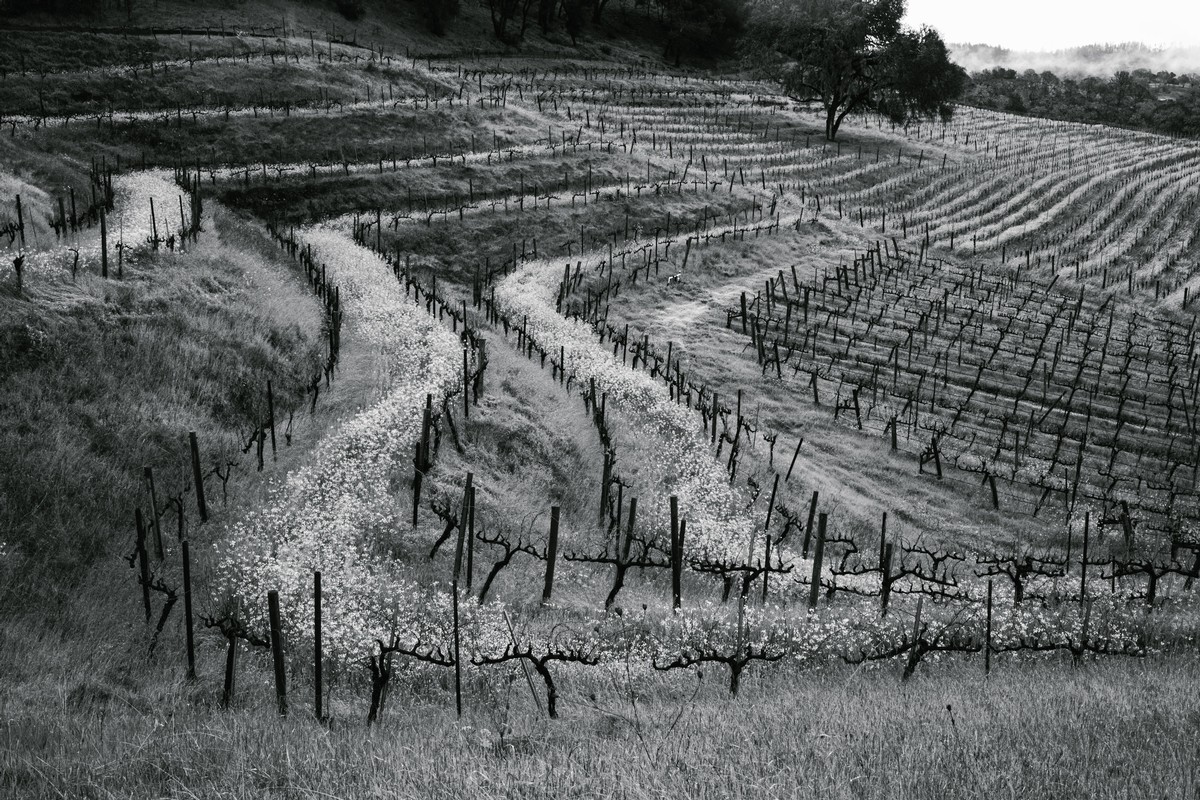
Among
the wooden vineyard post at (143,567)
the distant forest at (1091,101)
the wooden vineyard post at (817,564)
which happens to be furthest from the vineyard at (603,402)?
the distant forest at (1091,101)

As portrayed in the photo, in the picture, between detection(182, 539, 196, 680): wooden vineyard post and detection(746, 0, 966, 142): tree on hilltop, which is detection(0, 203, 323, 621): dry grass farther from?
detection(746, 0, 966, 142): tree on hilltop

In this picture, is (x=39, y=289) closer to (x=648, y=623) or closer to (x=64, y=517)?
(x=64, y=517)

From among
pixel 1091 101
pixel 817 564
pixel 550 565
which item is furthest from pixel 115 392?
pixel 1091 101

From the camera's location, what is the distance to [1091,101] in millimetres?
137250

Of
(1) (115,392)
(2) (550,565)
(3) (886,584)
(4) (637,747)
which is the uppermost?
(1) (115,392)

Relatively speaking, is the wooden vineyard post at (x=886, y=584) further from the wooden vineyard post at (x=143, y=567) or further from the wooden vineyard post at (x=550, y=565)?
the wooden vineyard post at (x=143, y=567)

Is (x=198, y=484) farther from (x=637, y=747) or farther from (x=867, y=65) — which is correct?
(x=867, y=65)

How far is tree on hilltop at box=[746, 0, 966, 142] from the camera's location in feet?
256

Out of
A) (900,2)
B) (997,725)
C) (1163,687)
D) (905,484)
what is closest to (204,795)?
(997,725)

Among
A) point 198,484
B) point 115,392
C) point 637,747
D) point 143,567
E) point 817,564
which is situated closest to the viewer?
point 637,747

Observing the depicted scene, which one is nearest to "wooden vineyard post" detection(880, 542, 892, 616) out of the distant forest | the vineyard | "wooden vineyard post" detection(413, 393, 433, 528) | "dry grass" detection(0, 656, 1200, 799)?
the vineyard

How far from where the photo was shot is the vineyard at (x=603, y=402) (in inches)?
648

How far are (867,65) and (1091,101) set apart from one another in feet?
260

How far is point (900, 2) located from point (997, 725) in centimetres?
8583
